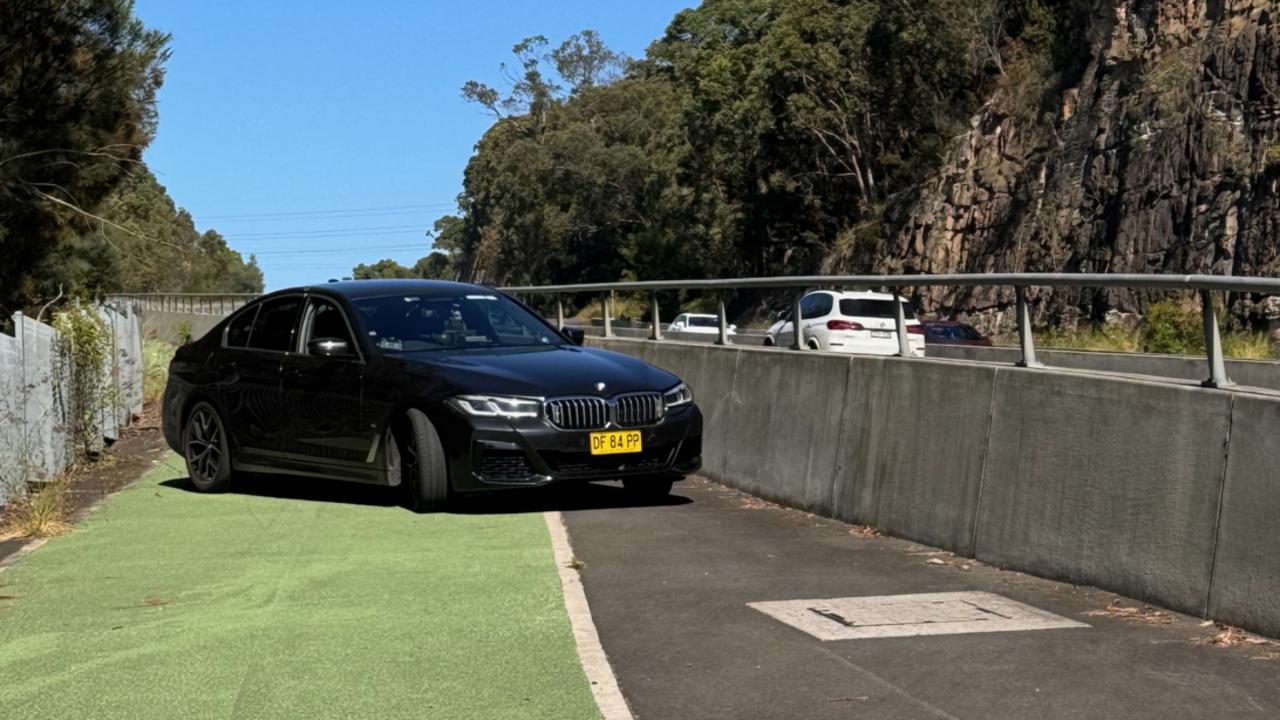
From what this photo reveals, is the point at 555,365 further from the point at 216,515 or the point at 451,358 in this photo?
the point at 216,515

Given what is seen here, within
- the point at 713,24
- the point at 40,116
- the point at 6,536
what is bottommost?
the point at 6,536

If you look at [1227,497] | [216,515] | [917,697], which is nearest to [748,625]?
[917,697]

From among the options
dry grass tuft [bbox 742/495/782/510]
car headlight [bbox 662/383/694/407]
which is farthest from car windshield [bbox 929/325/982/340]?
car headlight [bbox 662/383/694/407]

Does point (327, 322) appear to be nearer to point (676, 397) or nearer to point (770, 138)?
point (676, 397)

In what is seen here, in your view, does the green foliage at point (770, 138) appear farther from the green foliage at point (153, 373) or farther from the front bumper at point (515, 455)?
the front bumper at point (515, 455)

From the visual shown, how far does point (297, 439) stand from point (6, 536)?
2.24 m

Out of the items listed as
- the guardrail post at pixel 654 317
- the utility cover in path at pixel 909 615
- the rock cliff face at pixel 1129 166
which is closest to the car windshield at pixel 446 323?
the guardrail post at pixel 654 317

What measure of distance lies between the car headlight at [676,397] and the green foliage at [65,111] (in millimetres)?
12770

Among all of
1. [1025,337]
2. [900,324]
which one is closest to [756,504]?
[900,324]

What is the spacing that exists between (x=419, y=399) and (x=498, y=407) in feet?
2.01

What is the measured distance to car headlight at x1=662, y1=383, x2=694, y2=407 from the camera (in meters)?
11.5

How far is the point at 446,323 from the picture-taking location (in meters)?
12.3

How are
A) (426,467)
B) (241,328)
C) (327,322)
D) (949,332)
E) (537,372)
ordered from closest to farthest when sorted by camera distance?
(426,467) < (537,372) < (327,322) < (241,328) < (949,332)

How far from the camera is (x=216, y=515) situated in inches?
459
